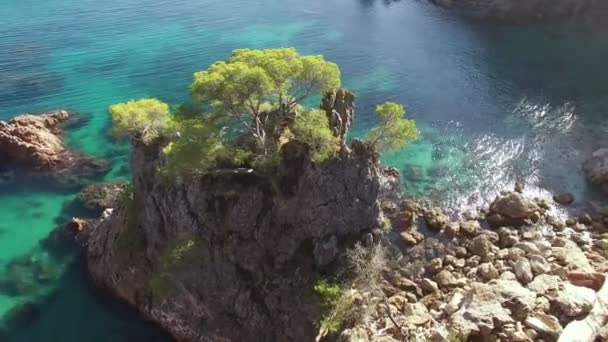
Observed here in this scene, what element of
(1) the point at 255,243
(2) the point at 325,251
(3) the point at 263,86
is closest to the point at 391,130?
(2) the point at 325,251

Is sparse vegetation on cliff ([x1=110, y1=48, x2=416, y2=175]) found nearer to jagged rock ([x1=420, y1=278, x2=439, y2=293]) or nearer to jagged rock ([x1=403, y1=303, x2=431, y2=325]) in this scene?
jagged rock ([x1=420, y1=278, x2=439, y2=293])

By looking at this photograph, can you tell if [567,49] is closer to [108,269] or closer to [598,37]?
[598,37]

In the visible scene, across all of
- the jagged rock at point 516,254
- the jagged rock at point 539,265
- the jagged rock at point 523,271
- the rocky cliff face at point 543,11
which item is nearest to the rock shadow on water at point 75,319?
the jagged rock at point 523,271

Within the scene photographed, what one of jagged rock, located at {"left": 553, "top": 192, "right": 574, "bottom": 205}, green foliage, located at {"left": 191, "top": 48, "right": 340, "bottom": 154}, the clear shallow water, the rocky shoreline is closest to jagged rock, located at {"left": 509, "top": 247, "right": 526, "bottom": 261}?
the rocky shoreline

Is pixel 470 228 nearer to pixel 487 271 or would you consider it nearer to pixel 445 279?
pixel 487 271

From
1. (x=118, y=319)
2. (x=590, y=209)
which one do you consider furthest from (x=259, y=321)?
(x=590, y=209)

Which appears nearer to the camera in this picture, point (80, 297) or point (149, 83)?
point (80, 297)
